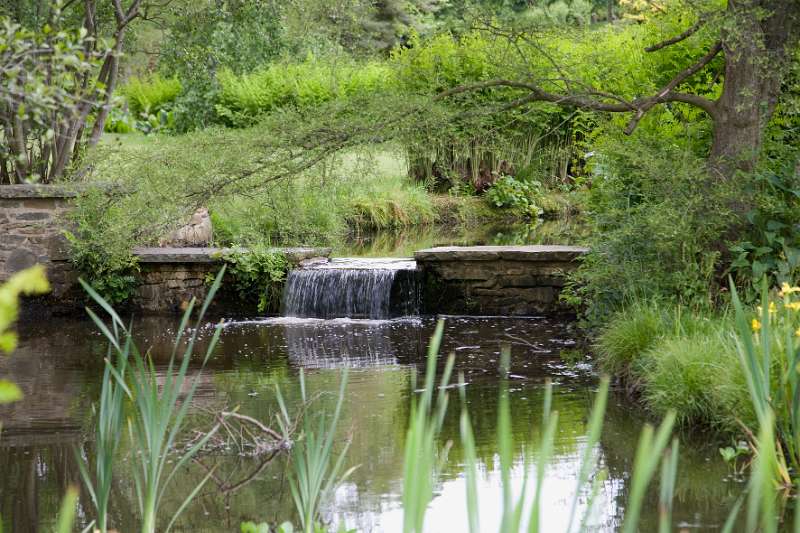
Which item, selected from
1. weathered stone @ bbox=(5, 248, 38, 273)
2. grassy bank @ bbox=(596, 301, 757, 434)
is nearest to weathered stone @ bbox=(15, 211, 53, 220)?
weathered stone @ bbox=(5, 248, 38, 273)

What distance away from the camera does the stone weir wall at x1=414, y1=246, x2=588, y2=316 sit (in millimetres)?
9812

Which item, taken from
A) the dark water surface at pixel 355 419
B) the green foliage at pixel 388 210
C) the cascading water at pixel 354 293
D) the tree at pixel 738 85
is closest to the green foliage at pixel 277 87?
the green foliage at pixel 388 210

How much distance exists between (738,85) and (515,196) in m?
9.81

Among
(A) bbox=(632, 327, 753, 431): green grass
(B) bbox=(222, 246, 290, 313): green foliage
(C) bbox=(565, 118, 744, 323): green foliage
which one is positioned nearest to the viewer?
(A) bbox=(632, 327, 753, 431): green grass

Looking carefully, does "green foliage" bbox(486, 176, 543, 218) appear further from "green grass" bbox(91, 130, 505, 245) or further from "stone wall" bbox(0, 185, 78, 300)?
"stone wall" bbox(0, 185, 78, 300)

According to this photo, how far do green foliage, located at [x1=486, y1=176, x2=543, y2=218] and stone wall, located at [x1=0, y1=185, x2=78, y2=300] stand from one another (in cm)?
819

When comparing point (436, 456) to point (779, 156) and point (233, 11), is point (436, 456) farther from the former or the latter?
point (233, 11)

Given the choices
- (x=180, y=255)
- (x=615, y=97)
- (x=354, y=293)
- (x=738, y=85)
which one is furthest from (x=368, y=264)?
(x=738, y=85)

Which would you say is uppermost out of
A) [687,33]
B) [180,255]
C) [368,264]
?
[687,33]

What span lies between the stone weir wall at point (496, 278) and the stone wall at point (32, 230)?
3.51 metres

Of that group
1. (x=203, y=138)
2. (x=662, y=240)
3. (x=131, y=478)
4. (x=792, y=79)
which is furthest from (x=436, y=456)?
(x=792, y=79)

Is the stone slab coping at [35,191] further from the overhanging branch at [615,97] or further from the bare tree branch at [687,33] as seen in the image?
the bare tree branch at [687,33]

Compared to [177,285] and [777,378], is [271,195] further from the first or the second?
[777,378]

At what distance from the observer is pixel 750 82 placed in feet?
23.5
